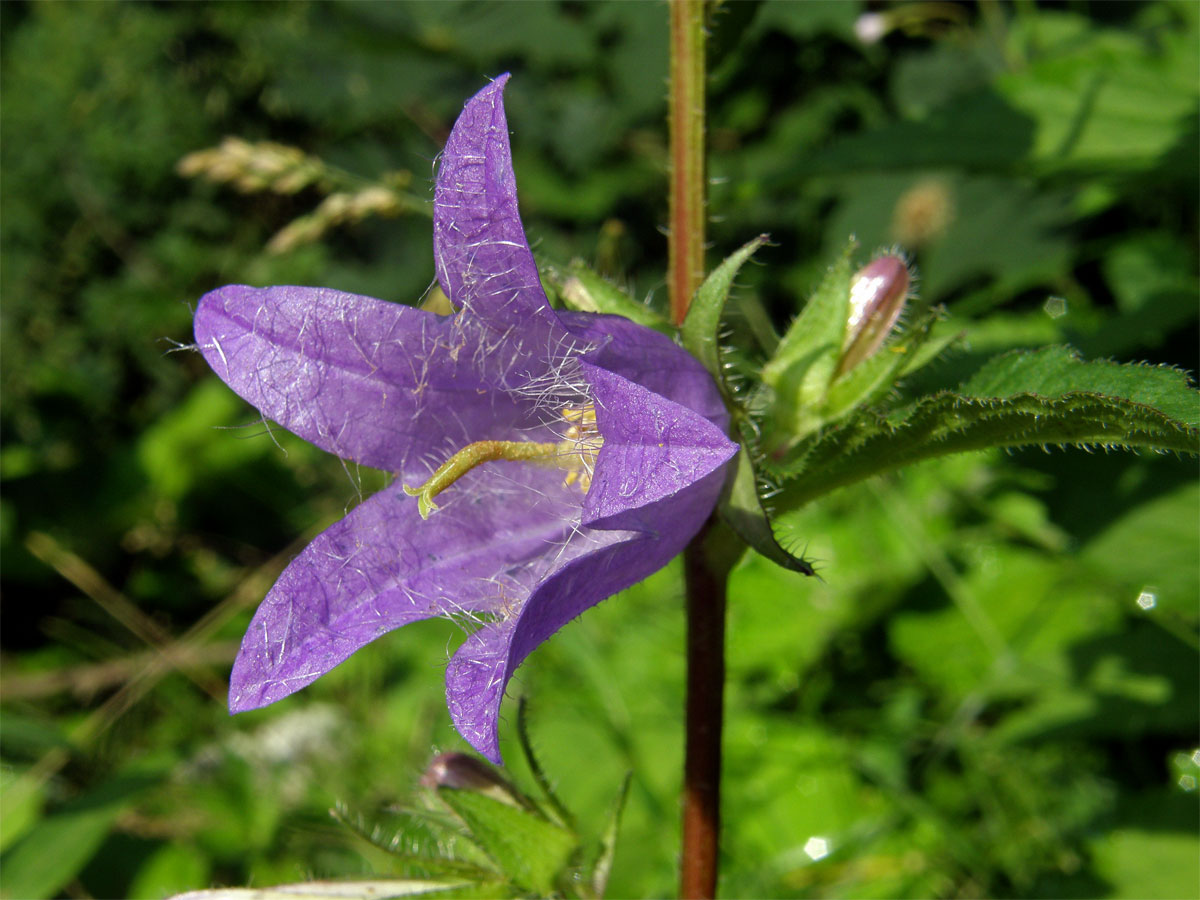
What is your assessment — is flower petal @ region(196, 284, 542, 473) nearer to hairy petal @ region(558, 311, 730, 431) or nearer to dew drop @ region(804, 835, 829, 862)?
hairy petal @ region(558, 311, 730, 431)

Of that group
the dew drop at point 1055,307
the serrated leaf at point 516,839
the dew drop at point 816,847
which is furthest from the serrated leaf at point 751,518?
the dew drop at point 1055,307

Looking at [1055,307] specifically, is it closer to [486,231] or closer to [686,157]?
[686,157]

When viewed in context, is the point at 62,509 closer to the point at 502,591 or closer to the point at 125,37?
the point at 125,37

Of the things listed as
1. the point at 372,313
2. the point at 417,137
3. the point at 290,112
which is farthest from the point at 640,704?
the point at 290,112

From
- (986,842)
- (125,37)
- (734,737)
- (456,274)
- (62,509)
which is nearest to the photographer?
(456,274)

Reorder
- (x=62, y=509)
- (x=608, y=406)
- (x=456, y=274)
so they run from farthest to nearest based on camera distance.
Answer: (x=62, y=509) → (x=456, y=274) → (x=608, y=406)

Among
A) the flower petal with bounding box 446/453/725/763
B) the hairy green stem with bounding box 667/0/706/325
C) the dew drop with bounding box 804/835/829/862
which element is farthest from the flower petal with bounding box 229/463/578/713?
the dew drop with bounding box 804/835/829/862
